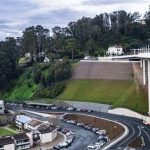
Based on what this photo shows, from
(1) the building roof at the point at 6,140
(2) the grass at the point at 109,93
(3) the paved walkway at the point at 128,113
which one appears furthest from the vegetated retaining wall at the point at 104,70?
(1) the building roof at the point at 6,140

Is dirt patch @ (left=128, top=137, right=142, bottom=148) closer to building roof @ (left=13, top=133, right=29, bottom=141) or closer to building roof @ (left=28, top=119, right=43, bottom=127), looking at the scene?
building roof @ (left=13, top=133, right=29, bottom=141)

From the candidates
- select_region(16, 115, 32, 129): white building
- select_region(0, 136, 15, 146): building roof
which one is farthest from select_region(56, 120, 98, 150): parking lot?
select_region(0, 136, 15, 146): building roof

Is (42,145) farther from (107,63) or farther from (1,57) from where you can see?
(1,57)

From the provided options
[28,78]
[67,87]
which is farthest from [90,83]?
[28,78]

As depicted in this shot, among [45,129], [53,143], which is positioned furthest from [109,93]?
[53,143]

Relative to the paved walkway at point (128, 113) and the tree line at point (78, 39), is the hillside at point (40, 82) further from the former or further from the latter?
the paved walkway at point (128, 113)

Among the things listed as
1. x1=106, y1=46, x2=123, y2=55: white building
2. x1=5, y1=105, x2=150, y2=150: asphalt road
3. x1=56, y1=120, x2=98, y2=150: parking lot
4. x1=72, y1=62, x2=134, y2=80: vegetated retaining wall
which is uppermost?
x1=106, y1=46, x2=123, y2=55: white building
